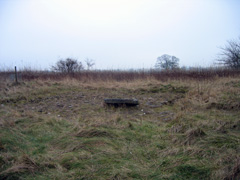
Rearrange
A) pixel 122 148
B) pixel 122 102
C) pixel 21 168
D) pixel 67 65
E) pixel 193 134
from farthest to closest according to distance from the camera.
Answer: pixel 67 65 < pixel 122 102 < pixel 193 134 < pixel 122 148 < pixel 21 168

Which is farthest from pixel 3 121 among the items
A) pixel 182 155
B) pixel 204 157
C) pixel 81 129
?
pixel 204 157

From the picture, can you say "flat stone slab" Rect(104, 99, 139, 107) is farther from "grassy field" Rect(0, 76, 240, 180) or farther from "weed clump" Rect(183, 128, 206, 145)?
"weed clump" Rect(183, 128, 206, 145)

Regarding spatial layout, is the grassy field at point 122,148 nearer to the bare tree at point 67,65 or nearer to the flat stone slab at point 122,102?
the flat stone slab at point 122,102

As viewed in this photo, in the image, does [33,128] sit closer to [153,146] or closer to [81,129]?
[81,129]

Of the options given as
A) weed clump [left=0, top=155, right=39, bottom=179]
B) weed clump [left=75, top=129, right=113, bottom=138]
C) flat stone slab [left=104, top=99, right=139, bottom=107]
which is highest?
flat stone slab [left=104, top=99, right=139, bottom=107]

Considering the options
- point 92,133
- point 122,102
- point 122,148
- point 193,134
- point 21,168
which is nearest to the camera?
point 21,168

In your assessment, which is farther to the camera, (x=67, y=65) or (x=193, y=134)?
(x=67, y=65)

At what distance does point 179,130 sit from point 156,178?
1.50 meters

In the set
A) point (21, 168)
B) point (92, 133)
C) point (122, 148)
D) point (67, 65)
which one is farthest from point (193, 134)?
point (67, 65)

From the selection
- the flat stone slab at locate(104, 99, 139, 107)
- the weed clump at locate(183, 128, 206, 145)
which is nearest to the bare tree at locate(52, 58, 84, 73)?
the flat stone slab at locate(104, 99, 139, 107)

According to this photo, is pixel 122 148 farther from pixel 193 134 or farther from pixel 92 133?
pixel 193 134

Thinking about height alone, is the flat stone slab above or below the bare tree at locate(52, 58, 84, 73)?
below

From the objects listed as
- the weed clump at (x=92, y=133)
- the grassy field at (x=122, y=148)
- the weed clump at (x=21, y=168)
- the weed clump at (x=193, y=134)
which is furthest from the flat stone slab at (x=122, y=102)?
the weed clump at (x=21, y=168)

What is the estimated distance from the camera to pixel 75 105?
579 cm
